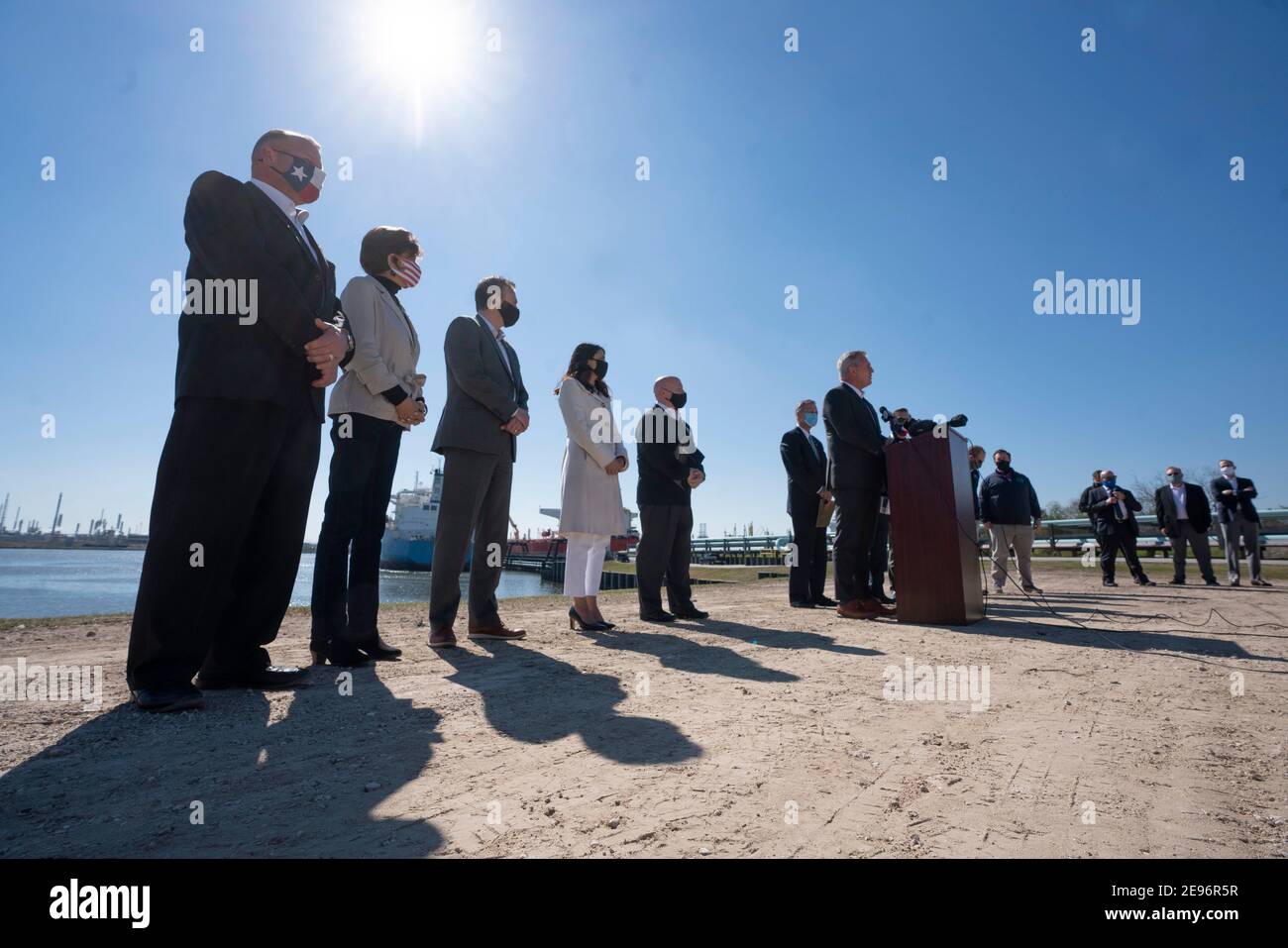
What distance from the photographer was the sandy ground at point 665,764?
1.24 metres

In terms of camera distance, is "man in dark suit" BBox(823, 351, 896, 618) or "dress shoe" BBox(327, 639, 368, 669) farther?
"man in dark suit" BBox(823, 351, 896, 618)

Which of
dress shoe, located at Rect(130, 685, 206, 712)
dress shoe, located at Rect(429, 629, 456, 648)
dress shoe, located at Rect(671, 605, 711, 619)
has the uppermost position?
dress shoe, located at Rect(130, 685, 206, 712)

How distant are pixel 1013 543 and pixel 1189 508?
3849 millimetres

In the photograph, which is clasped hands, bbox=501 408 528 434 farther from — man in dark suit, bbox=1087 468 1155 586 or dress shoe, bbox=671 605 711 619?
man in dark suit, bbox=1087 468 1155 586

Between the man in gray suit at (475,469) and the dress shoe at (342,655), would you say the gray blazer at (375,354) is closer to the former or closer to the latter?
the man in gray suit at (475,469)

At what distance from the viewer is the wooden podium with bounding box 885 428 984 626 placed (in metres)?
5.01

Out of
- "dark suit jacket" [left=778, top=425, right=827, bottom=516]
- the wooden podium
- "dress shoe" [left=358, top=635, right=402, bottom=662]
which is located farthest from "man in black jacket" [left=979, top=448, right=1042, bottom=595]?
"dress shoe" [left=358, top=635, right=402, bottom=662]

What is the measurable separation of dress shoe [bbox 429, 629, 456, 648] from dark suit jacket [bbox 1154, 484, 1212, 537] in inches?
465

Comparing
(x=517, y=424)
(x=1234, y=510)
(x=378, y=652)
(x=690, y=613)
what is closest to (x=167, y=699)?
(x=378, y=652)

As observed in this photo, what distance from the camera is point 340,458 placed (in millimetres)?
3236

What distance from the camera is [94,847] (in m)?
1.19

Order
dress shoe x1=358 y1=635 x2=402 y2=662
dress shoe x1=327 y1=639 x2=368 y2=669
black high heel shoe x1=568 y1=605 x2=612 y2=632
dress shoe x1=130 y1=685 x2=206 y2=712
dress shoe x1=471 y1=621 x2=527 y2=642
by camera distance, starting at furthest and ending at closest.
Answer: black high heel shoe x1=568 y1=605 x2=612 y2=632 < dress shoe x1=471 y1=621 x2=527 y2=642 < dress shoe x1=358 y1=635 x2=402 y2=662 < dress shoe x1=327 y1=639 x2=368 y2=669 < dress shoe x1=130 y1=685 x2=206 y2=712
